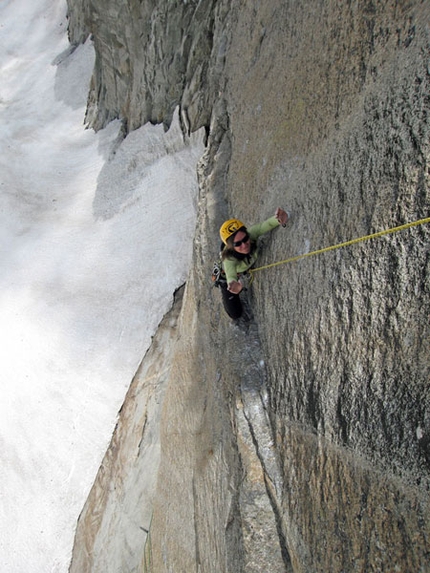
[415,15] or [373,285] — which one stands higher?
[415,15]

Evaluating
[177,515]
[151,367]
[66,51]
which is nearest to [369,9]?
[177,515]

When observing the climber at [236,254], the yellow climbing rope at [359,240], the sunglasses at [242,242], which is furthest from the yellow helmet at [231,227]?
the yellow climbing rope at [359,240]

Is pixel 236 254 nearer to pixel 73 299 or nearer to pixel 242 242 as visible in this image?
pixel 242 242

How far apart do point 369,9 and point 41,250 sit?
42.9 feet

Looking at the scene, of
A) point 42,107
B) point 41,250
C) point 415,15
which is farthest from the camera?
point 42,107

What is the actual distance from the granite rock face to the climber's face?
23 centimetres

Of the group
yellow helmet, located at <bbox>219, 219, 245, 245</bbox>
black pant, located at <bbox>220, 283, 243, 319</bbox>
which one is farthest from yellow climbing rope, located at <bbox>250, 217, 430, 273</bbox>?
black pant, located at <bbox>220, 283, 243, 319</bbox>

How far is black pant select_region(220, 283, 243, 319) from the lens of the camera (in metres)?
5.33

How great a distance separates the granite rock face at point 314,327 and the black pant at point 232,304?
0.52ft

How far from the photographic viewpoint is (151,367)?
399 inches

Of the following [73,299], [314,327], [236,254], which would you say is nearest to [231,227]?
[236,254]

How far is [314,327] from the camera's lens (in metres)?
3.81

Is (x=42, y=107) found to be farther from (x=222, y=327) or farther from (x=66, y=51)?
(x=222, y=327)

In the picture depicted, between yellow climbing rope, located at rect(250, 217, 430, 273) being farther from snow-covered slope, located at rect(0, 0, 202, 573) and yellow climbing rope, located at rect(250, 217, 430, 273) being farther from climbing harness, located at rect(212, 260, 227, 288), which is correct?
snow-covered slope, located at rect(0, 0, 202, 573)
